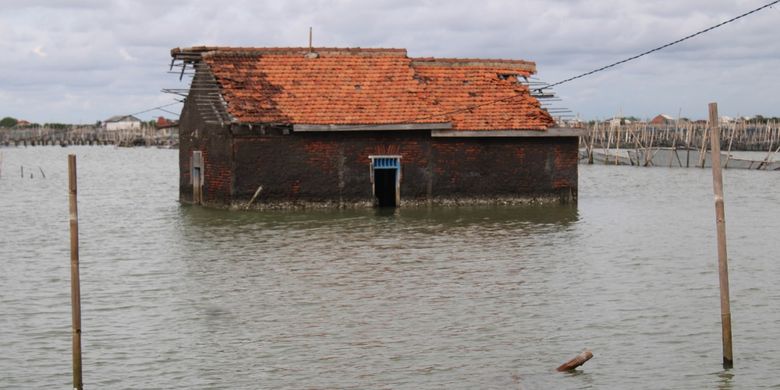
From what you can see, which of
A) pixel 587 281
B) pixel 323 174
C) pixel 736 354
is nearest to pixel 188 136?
pixel 323 174

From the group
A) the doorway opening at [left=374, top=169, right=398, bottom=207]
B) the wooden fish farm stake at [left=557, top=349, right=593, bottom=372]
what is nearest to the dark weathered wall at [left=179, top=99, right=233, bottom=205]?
the doorway opening at [left=374, top=169, right=398, bottom=207]

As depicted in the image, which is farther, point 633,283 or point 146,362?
point 633,283

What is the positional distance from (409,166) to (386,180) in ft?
4.06

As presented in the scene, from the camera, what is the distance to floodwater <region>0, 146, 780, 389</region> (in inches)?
516

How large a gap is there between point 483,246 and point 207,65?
37.3 feet

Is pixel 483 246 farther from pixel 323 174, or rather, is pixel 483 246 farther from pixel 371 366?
pixel 371 366

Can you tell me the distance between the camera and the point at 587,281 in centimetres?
1923

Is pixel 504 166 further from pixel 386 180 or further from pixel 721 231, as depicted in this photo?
pixel 721 231

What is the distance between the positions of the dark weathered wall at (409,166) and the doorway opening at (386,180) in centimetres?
16

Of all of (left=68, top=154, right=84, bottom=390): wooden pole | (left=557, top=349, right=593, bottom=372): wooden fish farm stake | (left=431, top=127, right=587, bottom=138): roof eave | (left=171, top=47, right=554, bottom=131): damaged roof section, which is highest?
(left=171, top=47, right=554, bottom=131): damaged roof section

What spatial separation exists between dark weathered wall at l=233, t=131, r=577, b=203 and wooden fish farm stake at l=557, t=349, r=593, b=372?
1743 centimetres

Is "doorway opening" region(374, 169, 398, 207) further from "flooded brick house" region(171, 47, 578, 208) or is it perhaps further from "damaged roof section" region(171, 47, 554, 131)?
"damaged roof section" region(171, 47, 554, 131)

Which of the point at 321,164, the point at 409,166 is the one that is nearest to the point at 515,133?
the point at 409,166

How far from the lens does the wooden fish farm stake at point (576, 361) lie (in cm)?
1278
